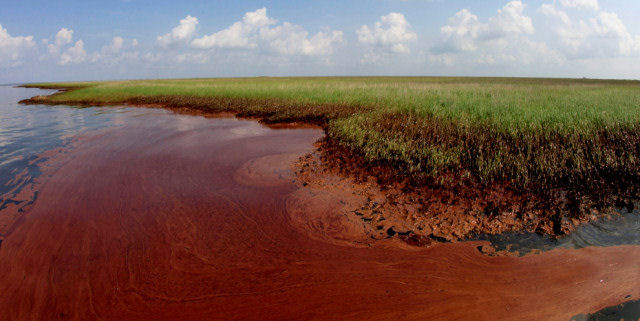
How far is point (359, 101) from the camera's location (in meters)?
14.7

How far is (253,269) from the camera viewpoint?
3.31 meters

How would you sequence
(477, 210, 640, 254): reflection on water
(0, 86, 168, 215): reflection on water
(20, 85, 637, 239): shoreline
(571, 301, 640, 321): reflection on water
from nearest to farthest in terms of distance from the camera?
(571, 301, 640, 321): reflection on water → (477, 210, 640, 254): reflection on water → (20, 85, 637, 239): shoreline → (0, 86, 168, 215): reflection on water

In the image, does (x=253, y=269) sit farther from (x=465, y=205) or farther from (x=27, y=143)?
(x=27, y=143)

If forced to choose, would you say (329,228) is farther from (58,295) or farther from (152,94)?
(152,94)

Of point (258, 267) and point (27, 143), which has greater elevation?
point (27, 143)

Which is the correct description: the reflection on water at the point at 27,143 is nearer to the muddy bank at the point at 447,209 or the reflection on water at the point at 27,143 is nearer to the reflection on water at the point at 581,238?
the muddy bank at the point at 447,209

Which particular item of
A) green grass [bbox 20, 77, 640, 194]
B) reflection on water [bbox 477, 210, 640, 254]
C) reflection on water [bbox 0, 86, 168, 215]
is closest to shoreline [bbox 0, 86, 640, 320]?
reflection on water [bbox 477, 210, 640, 254]

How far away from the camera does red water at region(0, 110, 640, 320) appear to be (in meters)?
2.75

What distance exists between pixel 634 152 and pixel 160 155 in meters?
11.6

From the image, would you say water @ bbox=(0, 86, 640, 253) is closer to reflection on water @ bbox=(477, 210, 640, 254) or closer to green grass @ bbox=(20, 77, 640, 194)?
reflection on water @ bbox=(477, 210, 640, 254)

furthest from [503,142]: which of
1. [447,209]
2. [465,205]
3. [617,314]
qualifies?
[617,314]

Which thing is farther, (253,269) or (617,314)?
(253,269)

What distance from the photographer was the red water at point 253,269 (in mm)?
2752

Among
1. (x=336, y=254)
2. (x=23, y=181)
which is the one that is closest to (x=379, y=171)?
(x=336, y=254)
